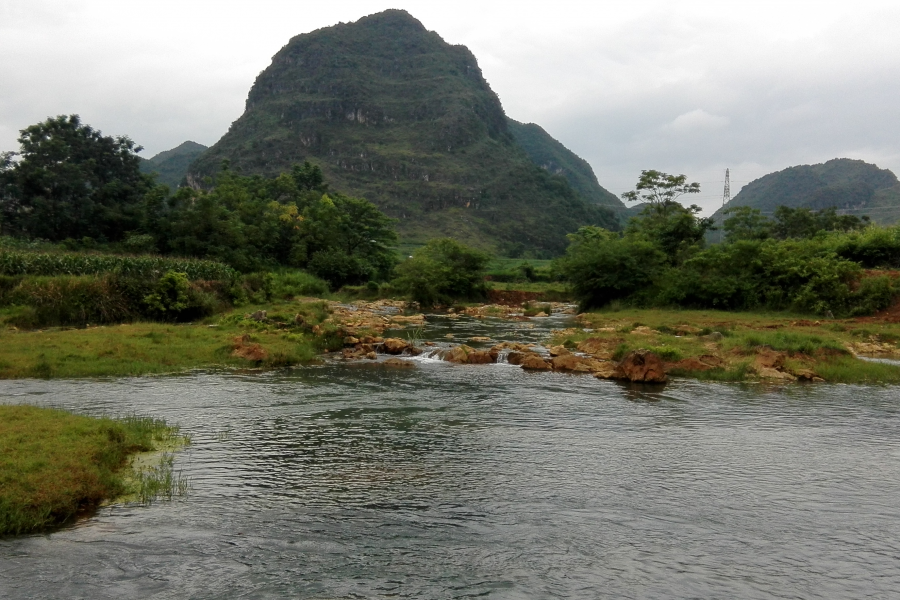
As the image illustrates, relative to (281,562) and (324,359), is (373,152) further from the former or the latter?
(281,562)

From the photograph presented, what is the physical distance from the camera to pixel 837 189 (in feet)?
495

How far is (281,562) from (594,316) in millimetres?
35308

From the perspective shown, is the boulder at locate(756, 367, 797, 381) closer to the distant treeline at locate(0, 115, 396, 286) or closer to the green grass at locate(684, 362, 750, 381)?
the green grass at locate(684, 362, 750, 381)

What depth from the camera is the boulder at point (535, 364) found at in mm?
23656

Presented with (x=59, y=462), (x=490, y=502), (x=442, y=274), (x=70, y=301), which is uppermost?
(x=442, y=274)

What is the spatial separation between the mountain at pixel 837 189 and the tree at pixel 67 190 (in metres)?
121

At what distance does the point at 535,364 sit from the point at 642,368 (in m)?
4.06

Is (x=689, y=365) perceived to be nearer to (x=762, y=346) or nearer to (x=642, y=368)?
(x=642, y=368)

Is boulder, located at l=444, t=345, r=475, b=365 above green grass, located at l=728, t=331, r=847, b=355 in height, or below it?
below

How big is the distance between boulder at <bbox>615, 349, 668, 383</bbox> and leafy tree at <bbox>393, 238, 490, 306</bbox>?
107ft

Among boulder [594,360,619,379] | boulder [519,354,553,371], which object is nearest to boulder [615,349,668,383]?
boulder [594,360,619,379]

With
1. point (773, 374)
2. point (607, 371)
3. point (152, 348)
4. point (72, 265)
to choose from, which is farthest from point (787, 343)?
point (72, 265)

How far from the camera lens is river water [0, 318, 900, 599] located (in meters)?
8.07

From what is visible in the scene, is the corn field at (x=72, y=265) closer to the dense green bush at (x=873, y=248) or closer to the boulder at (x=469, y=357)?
the boulder at (x=469, y=357)
